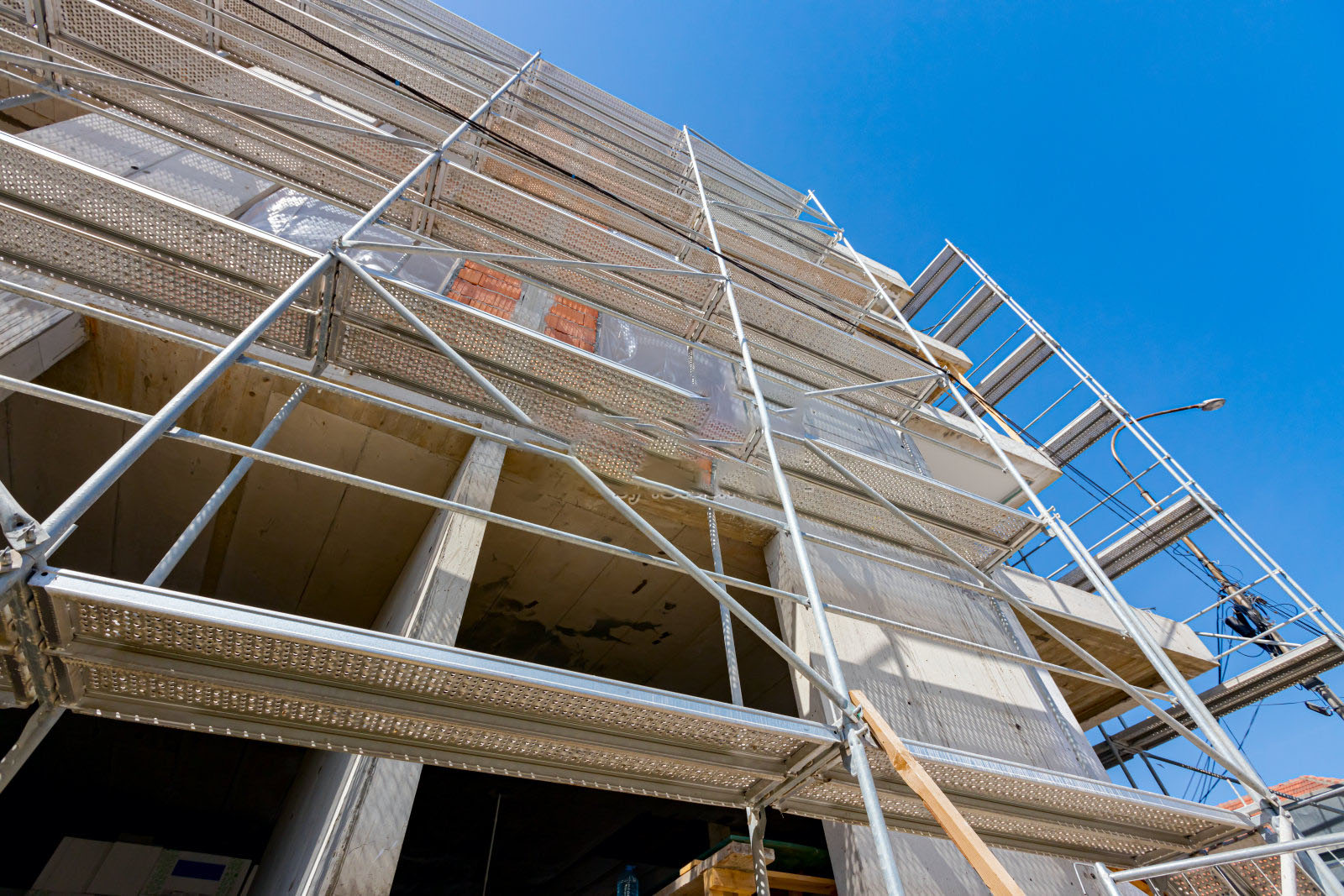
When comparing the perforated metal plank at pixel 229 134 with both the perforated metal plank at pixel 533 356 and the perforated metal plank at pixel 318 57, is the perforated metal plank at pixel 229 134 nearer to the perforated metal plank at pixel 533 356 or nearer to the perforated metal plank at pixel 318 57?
the perforated metal plank at pixel 318 57

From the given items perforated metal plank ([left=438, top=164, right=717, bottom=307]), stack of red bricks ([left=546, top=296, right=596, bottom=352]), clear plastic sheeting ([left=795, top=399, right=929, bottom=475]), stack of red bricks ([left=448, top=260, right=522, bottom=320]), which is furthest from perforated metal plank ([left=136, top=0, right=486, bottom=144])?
clear plastic sheeting ([left=795, top=399, right=929, bottom=475])

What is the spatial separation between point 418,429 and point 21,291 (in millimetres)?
2149

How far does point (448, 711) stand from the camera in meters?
2.25

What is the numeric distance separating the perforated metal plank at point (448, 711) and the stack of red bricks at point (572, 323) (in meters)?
3.45

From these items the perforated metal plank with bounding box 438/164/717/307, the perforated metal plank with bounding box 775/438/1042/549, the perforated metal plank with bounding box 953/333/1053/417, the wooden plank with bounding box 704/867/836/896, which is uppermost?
the perforated metal plank with bounding box 953/333/1053/417

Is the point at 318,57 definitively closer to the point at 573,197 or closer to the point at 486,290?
the point at 573,197

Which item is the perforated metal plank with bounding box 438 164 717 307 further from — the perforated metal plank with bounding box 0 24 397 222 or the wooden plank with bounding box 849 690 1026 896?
the wooden plank with bounding box 849 690 1026 896

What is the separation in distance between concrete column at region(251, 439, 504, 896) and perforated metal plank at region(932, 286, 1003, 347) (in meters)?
12.1

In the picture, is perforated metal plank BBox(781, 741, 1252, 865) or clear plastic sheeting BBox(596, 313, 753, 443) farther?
clear plastic sheeting BBox(596, 313, 753, 443)

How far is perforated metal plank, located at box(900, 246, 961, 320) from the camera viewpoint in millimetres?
14219

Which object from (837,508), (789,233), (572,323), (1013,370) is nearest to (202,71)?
(572,323)

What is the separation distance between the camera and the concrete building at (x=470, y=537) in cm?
232

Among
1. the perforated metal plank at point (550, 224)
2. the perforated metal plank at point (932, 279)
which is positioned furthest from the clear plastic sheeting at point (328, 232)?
the perforated metal plank at point (932, 279)

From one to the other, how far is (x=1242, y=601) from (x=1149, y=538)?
127 inches
